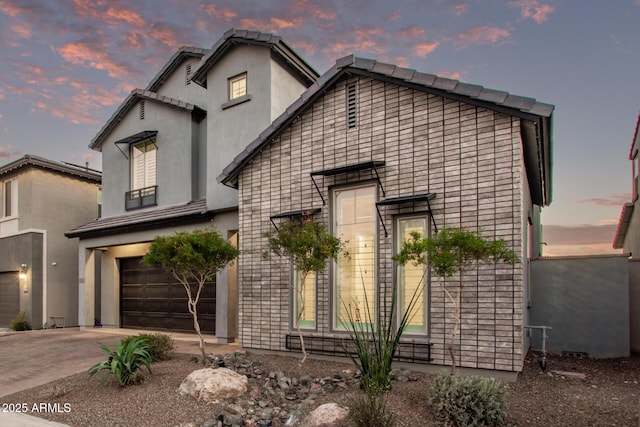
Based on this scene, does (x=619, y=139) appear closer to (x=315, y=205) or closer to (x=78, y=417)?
(x=315, y=205)

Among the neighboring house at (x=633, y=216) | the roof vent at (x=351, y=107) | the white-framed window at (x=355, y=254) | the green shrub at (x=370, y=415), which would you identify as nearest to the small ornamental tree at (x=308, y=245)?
the white-framed window at (x=355, y=254)

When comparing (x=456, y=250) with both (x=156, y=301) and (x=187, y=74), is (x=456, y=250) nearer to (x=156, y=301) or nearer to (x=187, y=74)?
(x=156, y=301)

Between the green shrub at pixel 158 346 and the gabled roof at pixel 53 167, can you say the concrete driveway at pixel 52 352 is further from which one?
the gabled roof at pixel 53 167

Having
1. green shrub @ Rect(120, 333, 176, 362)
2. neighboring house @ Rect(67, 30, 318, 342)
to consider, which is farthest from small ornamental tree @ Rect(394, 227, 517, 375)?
neighboring house @ Rect(67, 30, 318, 342)

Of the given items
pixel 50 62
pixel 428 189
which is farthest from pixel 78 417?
pixel 50 62

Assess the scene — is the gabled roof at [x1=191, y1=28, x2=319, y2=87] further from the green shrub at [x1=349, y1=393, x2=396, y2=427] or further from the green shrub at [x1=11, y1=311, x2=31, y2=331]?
the green shrub at [x1=11, y1=311, x2=31, y2=331]

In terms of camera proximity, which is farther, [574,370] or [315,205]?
[315,205]

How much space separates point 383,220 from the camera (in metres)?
7.94

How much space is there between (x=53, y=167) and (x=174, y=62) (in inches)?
279

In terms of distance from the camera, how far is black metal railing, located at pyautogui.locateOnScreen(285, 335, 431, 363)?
7.31m

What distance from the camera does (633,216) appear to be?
15.4 metres

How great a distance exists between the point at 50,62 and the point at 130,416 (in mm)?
12075

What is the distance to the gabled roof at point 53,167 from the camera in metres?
17.0

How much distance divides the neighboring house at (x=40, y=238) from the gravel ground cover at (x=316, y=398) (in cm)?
1157
